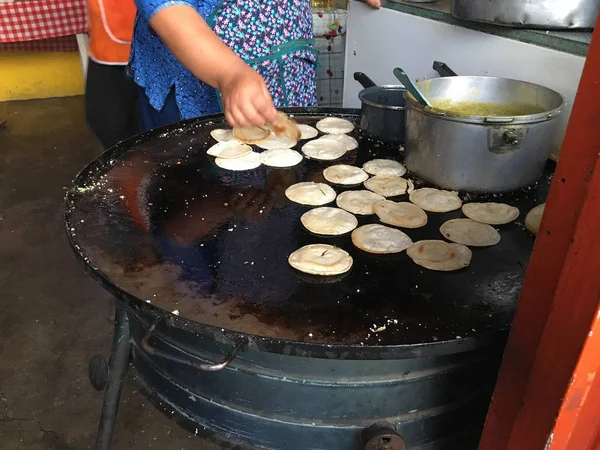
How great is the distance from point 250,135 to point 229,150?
0.15 metres

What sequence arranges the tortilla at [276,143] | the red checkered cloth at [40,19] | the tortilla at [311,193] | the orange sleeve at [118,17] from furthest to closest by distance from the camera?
the red checkered cloth at [40,19] < the orange sleeve at [118,17] < the tortilla at [276,143] < the tortilla at [311,193]

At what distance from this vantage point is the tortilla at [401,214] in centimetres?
134

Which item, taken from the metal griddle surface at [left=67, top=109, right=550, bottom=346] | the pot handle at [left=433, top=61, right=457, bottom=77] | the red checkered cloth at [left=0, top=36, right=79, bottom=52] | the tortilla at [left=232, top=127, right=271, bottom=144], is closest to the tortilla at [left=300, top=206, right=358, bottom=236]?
the metal griddle surface at [left=67, top=109, right=550, bottom=346]

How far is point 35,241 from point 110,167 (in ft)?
7.34

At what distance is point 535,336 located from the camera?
0.77 m

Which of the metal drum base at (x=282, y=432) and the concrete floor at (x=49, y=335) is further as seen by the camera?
the concrete floor at (x=49, y=335)

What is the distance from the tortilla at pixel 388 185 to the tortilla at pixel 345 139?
24 cm

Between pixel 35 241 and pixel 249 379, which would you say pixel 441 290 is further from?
pixel 35 241

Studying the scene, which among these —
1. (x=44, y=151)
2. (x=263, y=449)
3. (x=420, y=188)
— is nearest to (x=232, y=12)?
(x=420, y=188)

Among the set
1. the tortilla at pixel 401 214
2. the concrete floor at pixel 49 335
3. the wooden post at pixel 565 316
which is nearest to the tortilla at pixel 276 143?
the tortilla at pixel 401 214

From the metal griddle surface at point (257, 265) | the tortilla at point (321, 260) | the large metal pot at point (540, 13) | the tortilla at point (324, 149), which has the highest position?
the large metal pot at point (540, 13)

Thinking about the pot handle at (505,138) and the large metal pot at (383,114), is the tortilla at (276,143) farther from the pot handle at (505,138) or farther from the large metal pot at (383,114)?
the pot handle at (505,138)

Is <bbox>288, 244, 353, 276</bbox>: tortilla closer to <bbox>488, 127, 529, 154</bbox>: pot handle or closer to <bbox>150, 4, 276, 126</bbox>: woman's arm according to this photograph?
<bbox>150, 4, 276, 126</bbox>: woman's arm

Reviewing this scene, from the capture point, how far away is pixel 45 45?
5.43 meters
